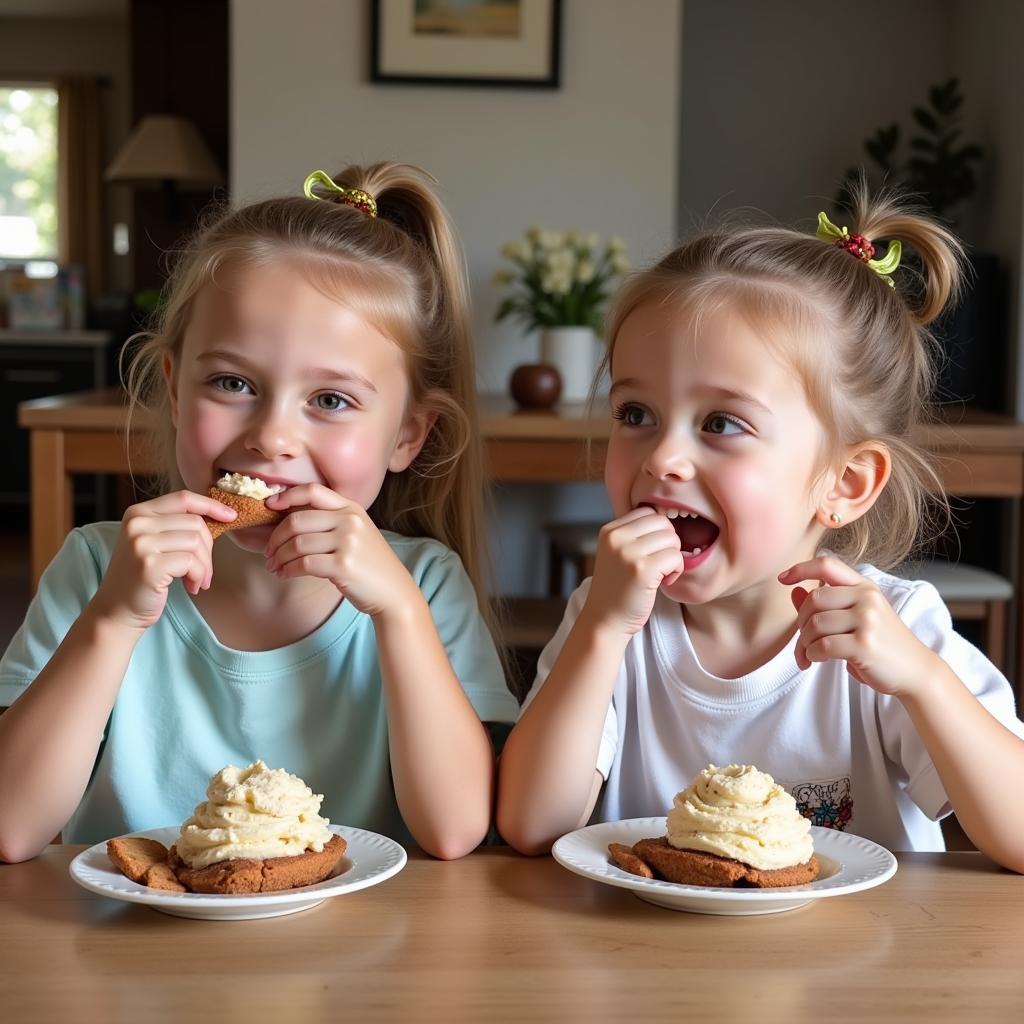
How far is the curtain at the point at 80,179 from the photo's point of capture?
27.7ft

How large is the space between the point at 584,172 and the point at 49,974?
3441 mm

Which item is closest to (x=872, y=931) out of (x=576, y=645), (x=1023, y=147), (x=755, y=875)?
(x=755, y=875)

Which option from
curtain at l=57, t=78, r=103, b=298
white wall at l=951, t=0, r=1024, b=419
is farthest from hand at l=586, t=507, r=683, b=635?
curtain at l=57, t=78, r=103, b=298

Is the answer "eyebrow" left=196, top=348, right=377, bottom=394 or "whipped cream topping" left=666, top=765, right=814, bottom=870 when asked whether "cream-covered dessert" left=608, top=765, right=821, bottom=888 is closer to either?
"whipped cream topping" left=666, top=765, right=814, bottom=870

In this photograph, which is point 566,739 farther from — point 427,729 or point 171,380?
point 171,380

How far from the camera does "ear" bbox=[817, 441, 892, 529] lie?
1334 millimetres

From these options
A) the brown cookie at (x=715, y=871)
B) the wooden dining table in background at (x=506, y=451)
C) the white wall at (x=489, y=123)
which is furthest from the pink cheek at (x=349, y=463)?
the white wall at (x=489, y=123)

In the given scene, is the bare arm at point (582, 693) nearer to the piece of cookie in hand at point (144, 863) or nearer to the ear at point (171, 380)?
the piece of cookie in hand at point (144, 863)

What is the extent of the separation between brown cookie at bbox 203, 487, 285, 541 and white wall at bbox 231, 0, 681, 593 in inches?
106

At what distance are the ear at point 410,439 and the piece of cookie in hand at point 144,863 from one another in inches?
21.4

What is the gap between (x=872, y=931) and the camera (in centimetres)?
88

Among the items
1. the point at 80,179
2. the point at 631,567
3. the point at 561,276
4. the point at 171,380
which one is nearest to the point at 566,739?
the point at 631,567

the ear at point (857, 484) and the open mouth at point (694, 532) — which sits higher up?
the ear at point (857, 484)

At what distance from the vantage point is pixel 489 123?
155 inches
